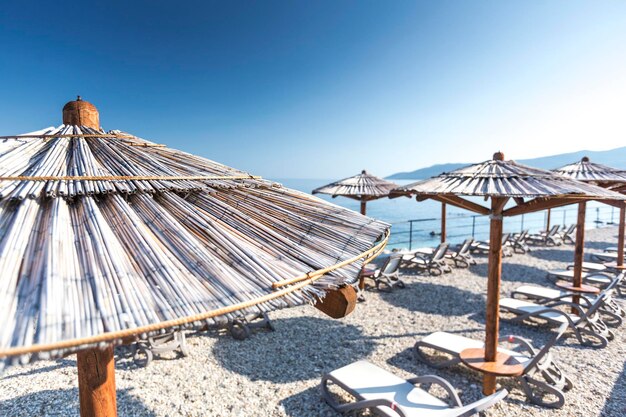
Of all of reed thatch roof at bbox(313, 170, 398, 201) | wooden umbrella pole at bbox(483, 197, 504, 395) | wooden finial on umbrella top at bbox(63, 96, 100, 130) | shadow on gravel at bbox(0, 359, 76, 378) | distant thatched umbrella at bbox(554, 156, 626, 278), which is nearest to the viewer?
wooden finial on umbrella top at bbox(63, 96, 100, 130)

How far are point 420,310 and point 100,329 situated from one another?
614 cm

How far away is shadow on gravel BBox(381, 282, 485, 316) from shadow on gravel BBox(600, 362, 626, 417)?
239 centimetres

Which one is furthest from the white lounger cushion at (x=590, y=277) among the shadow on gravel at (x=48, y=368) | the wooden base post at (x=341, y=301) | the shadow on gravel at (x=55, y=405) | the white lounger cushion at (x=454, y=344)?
the shadow on gravel at (x=48, y=368)

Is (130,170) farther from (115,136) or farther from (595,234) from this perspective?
(595,234)

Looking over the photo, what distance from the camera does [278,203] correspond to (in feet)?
6.73

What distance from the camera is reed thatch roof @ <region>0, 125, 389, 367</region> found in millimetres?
1000

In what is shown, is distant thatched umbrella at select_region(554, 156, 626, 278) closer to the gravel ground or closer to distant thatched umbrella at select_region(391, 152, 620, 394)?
the gravel ground

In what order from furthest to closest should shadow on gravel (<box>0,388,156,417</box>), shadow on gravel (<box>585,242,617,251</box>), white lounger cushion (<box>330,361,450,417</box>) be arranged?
shadow on gravel (<box>585,242,617,251</box>) < shadow on gravel (<box>0,388,156,417</box>) < white lounger cushion (<box>330,361,450,417</box>)

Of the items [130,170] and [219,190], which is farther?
[219,190]

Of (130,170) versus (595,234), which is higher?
(130,170)

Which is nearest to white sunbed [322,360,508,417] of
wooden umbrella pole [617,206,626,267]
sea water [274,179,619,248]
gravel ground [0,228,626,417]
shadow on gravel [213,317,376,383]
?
gravel ground [0,228,626,417]

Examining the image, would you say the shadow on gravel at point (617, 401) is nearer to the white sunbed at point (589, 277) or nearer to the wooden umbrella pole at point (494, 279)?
the wooden umbrella pole at point (494, 279)

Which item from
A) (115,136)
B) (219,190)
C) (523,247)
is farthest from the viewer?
(523,247)

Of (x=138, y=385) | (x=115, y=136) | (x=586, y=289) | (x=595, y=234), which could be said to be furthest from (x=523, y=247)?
(x=115, y=136)
